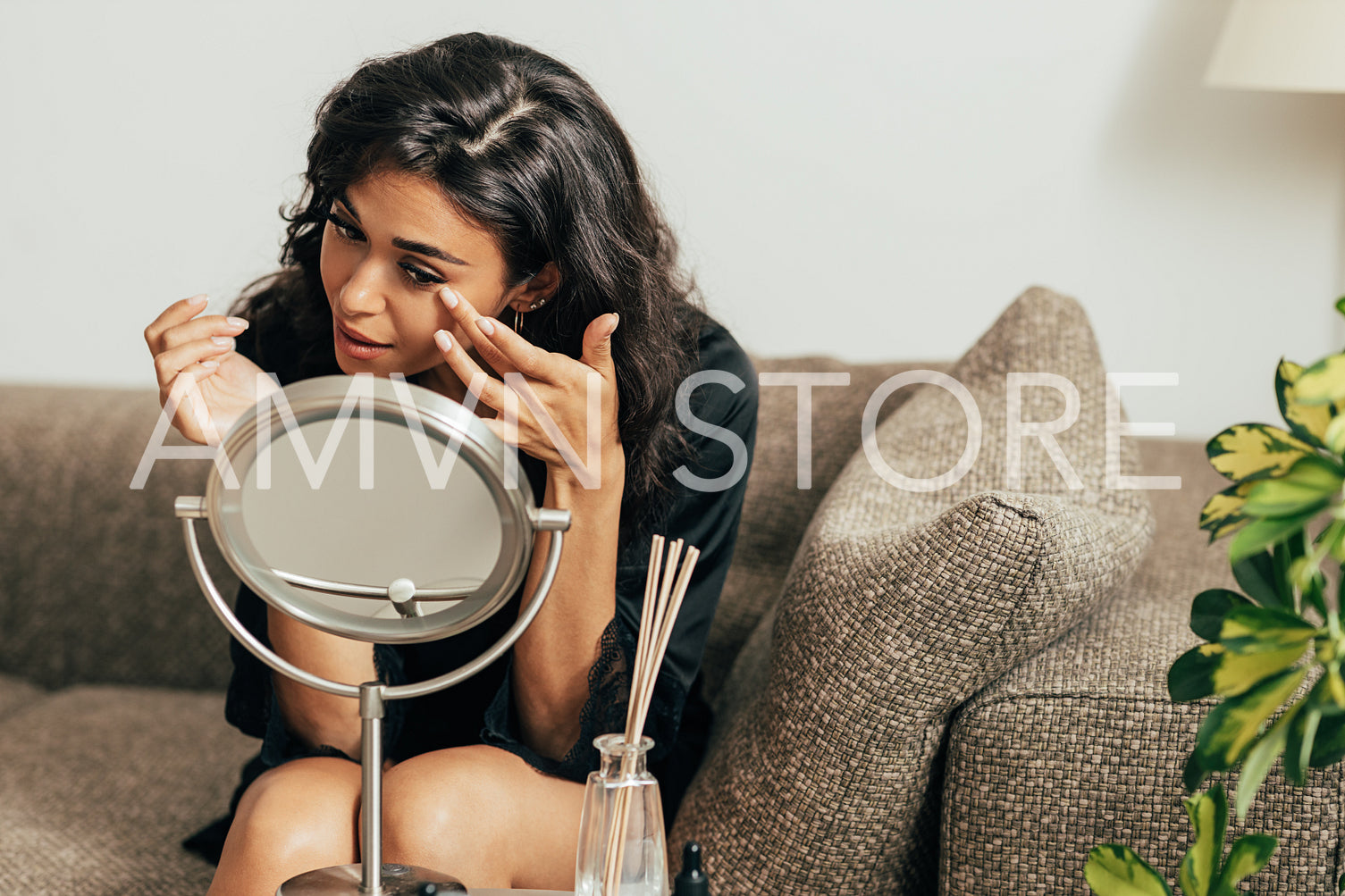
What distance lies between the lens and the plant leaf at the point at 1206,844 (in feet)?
1.95

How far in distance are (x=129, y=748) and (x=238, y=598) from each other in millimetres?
364

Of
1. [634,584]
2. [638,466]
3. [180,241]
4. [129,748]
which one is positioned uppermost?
[180,241]

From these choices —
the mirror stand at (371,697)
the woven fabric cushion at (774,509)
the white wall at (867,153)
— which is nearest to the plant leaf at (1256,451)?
the mirror stand at (371,697)

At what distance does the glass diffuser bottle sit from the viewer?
70 cm

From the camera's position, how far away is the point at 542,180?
0.94m

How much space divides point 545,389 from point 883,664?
328mm

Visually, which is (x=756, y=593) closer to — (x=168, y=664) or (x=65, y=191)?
(x=168, y=664)

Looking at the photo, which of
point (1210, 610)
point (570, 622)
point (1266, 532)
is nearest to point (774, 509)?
point (570, 622)

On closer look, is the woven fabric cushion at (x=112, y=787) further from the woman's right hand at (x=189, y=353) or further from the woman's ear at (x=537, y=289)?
the woman's ear at (x=537, y=289)

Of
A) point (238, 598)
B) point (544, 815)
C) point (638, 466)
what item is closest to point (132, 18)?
point (238, 598)

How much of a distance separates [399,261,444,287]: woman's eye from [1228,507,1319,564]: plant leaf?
2.02 ft

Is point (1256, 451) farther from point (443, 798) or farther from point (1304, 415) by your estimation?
point (443, 798)

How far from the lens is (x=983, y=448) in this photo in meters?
1.10

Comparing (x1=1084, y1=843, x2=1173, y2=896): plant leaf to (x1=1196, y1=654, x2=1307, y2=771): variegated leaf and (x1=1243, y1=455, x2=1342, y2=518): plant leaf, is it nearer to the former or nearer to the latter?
(x1=1196, y1=654, x2=1307, y2=771): variegated leaf
